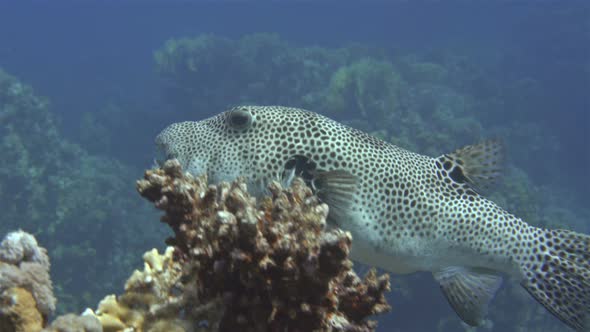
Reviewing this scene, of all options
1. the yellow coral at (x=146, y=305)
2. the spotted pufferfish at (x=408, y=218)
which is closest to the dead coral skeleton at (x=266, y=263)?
the yellow coral at (x=146, y=305)

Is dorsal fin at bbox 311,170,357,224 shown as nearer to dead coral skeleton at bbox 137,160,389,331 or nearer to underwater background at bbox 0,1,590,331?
dead coral skeleton at bbox 137,160,389,331

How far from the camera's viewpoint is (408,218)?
4.02 metres

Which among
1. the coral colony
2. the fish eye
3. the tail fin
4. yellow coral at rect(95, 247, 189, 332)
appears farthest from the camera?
the fish eye

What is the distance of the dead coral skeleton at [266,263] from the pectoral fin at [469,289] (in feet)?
6.25

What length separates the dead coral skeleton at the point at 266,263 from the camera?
2006mm

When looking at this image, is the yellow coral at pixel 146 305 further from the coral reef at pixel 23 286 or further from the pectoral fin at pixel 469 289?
the pectoral fin at pixel 469 289

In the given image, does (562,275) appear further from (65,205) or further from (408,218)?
(65,205)

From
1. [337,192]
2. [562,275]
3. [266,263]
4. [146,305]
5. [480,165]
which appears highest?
[480,165]

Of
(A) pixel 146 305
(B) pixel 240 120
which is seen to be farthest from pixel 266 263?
(B) pixel 240 120

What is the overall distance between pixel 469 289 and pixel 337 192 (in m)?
1.64

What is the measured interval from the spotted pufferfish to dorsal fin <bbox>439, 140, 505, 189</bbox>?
22 cm

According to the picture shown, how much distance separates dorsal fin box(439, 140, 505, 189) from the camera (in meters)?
4.40

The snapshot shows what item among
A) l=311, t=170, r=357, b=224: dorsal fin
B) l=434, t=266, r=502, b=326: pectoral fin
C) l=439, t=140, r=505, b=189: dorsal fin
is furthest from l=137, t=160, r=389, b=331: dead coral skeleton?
l=439, t=140, r=505, b=189: dorsal fin

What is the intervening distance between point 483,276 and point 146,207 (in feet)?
58.9
